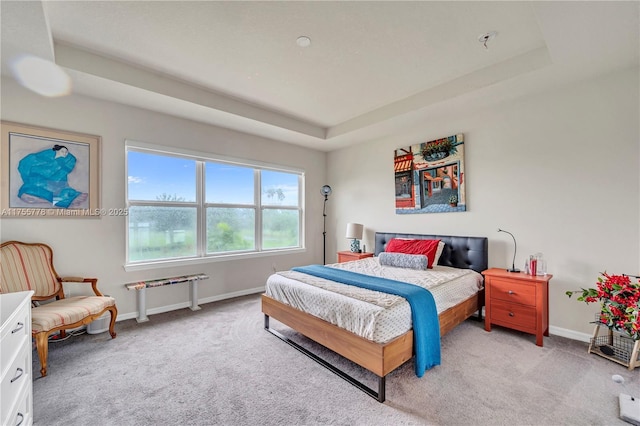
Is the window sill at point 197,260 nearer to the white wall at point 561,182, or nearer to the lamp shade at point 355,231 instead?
the lamp shade at point 355,231

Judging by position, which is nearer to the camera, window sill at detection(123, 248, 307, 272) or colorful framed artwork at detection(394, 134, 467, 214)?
window sill at detection(123, 248, 307, 272)

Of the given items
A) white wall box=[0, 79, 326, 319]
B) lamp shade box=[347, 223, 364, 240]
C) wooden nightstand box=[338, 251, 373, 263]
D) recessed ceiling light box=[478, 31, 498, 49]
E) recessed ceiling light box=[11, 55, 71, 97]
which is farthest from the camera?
lamp shade box=[347, 223, 364, 240]

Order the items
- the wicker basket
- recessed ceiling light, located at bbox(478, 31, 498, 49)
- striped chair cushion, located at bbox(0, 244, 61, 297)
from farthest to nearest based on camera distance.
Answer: striped chair cushion, located at bbox(0, 244, 61, 297) → recessed ceiling light, located at bbox(478, 31, 498, 49) → the wicker basket

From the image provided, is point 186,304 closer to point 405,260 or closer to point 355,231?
point 355,231

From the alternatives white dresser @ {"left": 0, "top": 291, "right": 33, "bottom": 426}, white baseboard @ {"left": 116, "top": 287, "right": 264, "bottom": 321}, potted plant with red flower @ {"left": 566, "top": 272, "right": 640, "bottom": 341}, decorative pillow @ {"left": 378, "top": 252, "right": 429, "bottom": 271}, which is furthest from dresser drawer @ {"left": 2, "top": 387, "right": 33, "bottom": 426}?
potted plant with red flower @ {"left": 566, "top": 272, "right": 640, "bottom": 341}

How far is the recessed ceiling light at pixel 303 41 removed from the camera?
2.44 m

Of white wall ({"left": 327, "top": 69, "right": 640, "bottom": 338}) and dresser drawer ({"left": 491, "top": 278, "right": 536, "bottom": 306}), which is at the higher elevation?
white wall ({"left": 327, "top": 69, "right": 640, "bottom": 338})

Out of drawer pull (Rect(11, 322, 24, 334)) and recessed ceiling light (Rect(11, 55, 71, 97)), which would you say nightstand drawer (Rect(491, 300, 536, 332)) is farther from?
recessed ceiling light (Rect(11, 55, 71, 97))

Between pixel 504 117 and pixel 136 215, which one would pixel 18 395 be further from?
pixel 504 117

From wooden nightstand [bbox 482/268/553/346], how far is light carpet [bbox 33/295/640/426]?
0.17 meters

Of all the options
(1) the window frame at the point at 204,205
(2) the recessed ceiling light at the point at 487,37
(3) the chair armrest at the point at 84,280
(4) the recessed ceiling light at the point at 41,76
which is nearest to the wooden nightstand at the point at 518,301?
(2) the recessed ceiling light at the point at 487,37

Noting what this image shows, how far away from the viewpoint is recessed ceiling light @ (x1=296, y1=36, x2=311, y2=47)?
2441mm

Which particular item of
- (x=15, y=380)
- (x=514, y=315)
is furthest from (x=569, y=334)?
(x=15, y=380)

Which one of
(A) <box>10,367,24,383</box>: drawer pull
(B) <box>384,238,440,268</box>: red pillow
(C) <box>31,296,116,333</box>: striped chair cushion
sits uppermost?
(B) <box>384,238,440,268</box>: red pillow
